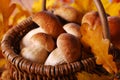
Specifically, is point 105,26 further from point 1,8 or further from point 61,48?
point 1,8

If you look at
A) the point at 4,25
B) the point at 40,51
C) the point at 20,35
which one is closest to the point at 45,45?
the point at 40,51

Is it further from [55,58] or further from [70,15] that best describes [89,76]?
[70,15]

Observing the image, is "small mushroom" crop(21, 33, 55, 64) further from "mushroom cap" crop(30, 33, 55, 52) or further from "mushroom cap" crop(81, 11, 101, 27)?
"mushroom cap" crop(81, 11, 101, 27)

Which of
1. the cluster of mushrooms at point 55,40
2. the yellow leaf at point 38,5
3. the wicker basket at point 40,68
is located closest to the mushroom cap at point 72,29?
the cluster of mushrooms at point 55,40

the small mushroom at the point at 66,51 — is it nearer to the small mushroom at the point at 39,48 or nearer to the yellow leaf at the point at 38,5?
the small mushroom at the point at 39,48

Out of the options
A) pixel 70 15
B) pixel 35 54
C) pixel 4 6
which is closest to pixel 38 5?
pixel 4 6

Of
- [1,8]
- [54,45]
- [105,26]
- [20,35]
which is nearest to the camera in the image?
[105,26]
